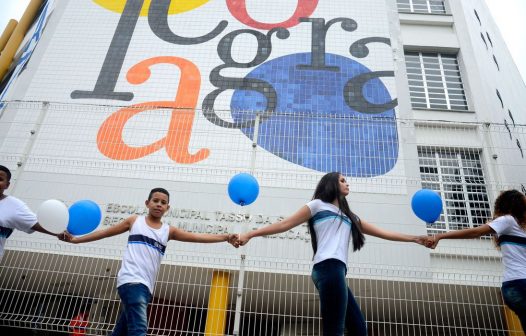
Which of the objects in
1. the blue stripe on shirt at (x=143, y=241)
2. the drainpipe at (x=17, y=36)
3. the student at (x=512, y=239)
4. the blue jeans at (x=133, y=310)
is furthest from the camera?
the drainpipe at (x=17, y=36)

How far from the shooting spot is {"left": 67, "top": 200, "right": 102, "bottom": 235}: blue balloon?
4.39 meters

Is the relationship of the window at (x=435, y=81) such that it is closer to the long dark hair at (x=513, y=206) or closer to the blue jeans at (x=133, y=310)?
the long dark hair at (x=513, y=206)

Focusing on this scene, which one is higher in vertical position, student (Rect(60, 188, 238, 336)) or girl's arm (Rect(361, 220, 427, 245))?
girl's arm (Rect(361, 220, 427, 245))

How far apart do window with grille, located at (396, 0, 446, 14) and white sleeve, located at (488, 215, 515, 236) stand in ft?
28.9

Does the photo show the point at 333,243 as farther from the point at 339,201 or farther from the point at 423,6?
the point at 423,6

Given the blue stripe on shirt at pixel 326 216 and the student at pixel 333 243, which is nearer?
the student at pixel 333 243

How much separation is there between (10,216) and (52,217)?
343 mm

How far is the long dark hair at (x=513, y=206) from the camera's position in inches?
131

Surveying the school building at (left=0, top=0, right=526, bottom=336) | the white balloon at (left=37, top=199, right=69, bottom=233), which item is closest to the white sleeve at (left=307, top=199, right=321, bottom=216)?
the school building at (left=0, top=0, right=526, bottom=336)

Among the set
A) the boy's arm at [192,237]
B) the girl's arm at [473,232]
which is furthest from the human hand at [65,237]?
the girl's arm at [473,232]

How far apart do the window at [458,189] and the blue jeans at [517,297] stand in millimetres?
2812

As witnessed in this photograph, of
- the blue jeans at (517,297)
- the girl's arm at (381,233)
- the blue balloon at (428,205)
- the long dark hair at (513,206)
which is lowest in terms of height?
the blue jeans at (517,297)

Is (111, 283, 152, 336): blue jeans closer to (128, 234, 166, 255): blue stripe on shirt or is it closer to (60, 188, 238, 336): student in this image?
(60, 188, 238, 336): student

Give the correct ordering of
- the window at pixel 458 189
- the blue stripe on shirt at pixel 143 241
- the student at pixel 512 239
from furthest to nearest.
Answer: the window at pixel 458 189, the blue stripe on shirt at pixel 143 241, the student at pixel 512 239
